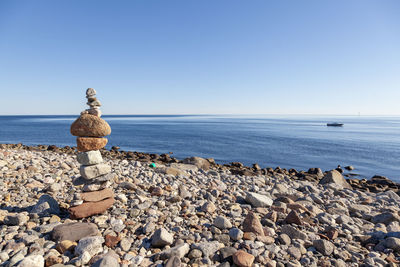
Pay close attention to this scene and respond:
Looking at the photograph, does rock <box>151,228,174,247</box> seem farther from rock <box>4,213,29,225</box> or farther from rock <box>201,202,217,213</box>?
rock <box>4,213,29,225</box>

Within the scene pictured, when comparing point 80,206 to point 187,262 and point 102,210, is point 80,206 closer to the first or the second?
point 102,210

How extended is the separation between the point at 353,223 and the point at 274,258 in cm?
391

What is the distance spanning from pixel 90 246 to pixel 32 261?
2.95 feet

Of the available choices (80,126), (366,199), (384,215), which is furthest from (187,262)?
(366,199)

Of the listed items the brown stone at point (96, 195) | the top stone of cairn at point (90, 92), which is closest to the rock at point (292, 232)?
the brown stone at point (96, 195)

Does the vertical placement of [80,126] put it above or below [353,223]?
above

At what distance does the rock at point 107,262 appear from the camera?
378 centimetres

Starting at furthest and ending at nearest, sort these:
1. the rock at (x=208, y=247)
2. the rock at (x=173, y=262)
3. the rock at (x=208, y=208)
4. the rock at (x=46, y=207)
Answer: the rock at (x=208, y=208) → the rock at (x=46, y=207) → the rock at (x=208, y=247) → the rock at (x=173, y=262)

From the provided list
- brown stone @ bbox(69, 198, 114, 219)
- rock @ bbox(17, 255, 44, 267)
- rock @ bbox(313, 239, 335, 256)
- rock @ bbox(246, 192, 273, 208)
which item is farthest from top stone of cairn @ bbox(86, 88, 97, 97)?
rock @ bbox(313, 239, 335, 256)

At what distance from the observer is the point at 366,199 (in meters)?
10.6

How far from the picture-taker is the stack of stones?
5.78m

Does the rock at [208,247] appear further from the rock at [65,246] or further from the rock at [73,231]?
the rock at [65,246]

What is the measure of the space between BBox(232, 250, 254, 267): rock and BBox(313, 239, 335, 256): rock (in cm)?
179

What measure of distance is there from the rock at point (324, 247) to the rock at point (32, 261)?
5524 mm
